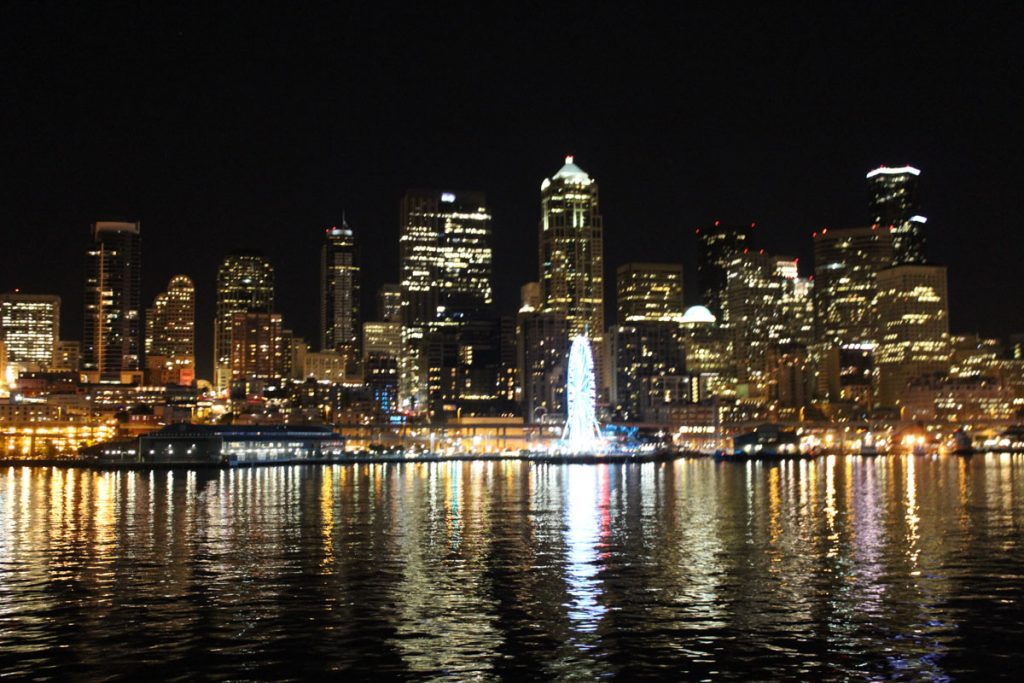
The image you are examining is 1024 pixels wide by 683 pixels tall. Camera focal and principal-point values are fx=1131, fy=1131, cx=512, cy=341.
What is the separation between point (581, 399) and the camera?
565ft

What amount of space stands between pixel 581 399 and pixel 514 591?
133819 millimetres

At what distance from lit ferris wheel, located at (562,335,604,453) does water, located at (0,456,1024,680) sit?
296 ft

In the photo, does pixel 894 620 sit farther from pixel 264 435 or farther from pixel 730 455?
pixel 730 455

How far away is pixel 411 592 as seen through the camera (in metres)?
38.3

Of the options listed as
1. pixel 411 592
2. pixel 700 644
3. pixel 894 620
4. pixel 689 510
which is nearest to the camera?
pixel 700 644

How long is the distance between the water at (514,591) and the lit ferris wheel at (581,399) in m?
90.3

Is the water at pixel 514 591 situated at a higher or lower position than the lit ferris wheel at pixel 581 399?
lower

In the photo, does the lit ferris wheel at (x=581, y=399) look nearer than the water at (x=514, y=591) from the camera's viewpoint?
No

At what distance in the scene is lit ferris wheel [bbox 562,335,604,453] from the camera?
165500mm

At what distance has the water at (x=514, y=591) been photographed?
94.3ft

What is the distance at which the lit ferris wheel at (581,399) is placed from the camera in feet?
543

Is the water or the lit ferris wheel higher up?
the lit ferris wheel

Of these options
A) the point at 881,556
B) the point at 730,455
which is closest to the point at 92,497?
the point at 881,556

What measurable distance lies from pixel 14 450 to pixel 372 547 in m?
162
